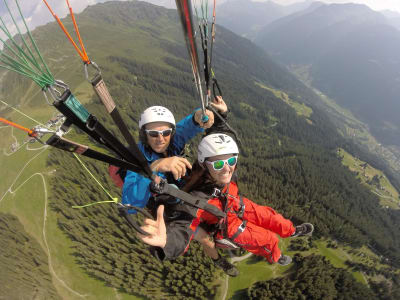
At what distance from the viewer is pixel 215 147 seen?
534 cm

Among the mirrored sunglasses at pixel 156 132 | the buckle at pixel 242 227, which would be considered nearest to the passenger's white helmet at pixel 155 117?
the mirrored sunglasses at pixel 156 132

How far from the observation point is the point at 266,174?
96562 mm

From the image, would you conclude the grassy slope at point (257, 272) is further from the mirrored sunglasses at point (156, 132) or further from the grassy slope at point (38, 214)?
the mirrored sunglasses at point (156, 132)

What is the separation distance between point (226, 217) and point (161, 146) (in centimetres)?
260

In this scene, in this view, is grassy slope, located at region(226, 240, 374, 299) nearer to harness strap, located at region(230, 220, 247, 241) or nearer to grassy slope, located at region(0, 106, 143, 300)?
grassy slope, located at region(0, 106, 143, 300)

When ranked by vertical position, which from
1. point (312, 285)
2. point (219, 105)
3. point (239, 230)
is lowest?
point (312, 285)

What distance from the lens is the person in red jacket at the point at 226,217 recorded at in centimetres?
408

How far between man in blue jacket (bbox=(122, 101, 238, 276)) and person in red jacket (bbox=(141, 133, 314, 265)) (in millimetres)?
635

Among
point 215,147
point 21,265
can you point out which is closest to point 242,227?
point 215,147

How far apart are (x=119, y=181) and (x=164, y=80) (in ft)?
616

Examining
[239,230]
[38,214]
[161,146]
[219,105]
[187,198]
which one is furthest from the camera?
[38,214]

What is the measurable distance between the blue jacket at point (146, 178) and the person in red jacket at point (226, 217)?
595 mm

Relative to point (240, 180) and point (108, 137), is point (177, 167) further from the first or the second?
point (240, 180)

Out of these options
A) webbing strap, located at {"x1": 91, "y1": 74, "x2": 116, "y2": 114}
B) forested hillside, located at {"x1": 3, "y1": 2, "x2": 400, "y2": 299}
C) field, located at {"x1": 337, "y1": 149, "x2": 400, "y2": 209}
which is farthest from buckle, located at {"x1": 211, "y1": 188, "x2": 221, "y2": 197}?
field, located at {"x1": 337, "y1": 149, "x2": 400, "y2": 209}
